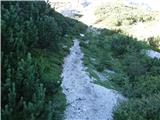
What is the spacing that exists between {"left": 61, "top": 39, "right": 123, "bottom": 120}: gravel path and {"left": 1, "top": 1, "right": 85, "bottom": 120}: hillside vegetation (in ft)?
1.38

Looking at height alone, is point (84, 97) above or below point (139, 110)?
below

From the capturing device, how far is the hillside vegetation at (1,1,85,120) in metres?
9.43

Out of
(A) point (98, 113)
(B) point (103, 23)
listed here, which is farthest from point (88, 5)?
(A) point (98, 113)

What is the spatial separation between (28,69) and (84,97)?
12.8 ft

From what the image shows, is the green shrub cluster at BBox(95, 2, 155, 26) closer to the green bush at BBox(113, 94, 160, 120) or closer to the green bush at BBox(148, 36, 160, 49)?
the green bush at BBox(148, 36, 160, 49)

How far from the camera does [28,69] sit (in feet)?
33.0

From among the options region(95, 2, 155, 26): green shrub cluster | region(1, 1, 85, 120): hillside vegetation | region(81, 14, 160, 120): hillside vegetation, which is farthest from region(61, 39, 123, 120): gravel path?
region(95, 2, 155, 26): green shrub cluster

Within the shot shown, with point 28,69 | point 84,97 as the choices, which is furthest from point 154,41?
point 28,69

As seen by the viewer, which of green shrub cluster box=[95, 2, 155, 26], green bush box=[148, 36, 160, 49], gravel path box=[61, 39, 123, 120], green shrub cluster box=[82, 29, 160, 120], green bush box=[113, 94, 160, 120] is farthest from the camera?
green shrub cluster box=[95, 2, 155, 26]

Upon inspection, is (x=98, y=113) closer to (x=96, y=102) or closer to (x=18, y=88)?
(x=96, y=102)

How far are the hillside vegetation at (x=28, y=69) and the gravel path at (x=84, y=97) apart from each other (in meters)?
0.42

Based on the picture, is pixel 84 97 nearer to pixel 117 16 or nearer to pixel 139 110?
pixel 139 110

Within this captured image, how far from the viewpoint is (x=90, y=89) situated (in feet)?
A: 46.7

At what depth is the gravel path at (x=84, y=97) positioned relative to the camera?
12.2 meters
